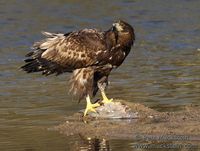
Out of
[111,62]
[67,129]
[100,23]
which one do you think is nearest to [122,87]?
[111,62]

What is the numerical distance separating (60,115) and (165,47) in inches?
263

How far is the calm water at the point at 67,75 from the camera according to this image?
11.2 metres

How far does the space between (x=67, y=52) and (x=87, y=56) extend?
1.49ft

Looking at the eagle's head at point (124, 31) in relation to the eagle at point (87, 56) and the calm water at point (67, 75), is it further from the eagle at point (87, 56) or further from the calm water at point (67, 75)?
the calm water at point (67, 75)

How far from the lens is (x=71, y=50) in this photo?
12625 millimetres

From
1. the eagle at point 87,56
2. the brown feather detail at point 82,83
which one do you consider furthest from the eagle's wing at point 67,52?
the brown feather detail at point 82,83

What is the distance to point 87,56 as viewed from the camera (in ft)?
40.4

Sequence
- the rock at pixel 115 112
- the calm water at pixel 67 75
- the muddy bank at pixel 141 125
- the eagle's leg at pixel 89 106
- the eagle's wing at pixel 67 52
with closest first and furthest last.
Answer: the muddy bank at pixel 141 125, the calm water at pixel 67 75, the rock at pixel 115 112, the eagle's leg at pixel 89 106, the eagle's wing at pixel 67 52

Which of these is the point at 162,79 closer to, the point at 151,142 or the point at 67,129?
the point at 67,129

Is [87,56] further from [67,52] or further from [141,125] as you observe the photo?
[141,125]

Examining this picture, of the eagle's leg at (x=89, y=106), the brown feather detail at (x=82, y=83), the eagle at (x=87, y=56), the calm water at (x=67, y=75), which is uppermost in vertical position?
the eagle at (x=87, y=56)

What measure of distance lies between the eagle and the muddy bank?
53cm

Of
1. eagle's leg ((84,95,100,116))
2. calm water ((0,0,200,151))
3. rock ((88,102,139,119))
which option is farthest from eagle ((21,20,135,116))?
calm water ((0,0,200,151))

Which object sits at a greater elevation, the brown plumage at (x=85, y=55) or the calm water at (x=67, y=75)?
the brown plumage at (x=85, y=55)
